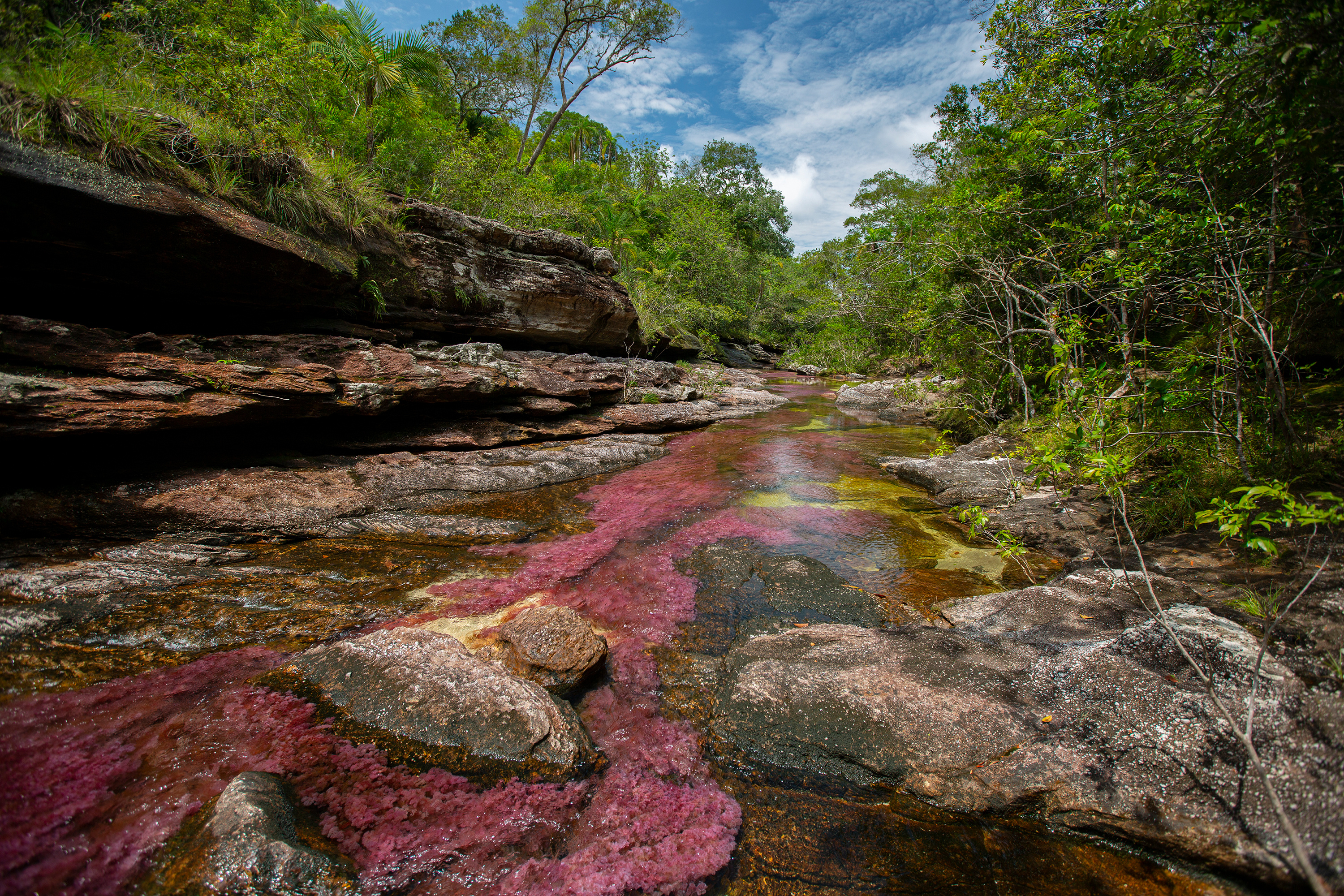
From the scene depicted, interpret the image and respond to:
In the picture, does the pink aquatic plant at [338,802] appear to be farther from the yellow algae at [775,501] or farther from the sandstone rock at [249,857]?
the yellow algae at [775,501]

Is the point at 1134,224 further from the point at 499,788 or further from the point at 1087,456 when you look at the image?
the point at 499,788

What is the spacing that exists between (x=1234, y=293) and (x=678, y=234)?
29.4 metres

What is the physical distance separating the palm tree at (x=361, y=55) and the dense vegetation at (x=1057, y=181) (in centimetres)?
8

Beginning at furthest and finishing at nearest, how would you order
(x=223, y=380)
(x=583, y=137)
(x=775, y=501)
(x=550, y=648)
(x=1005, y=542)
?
(x=583, y=137)
(x=775, y=501)
(x=223, y=380)
(x=1005, y=542)
(x=550, y=648)

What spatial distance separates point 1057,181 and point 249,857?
11350 mm

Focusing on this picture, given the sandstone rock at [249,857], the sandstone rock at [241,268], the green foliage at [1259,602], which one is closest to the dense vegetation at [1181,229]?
the green foliage at [1259,602]

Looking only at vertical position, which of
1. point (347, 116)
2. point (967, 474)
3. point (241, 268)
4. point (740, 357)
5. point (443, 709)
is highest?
point (347, 116)

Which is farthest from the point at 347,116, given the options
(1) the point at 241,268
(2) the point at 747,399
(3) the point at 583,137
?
(3) the point at 583,137

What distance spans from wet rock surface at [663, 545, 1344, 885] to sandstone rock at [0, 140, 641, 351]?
749 cm

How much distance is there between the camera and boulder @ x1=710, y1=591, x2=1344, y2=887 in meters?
2.04

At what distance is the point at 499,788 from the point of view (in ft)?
7.96

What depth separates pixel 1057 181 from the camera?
7551mm

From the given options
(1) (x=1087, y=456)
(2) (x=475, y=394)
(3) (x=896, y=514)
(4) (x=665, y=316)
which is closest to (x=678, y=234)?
(4) (x=665, y=316)

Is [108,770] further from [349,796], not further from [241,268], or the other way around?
[241,268]
